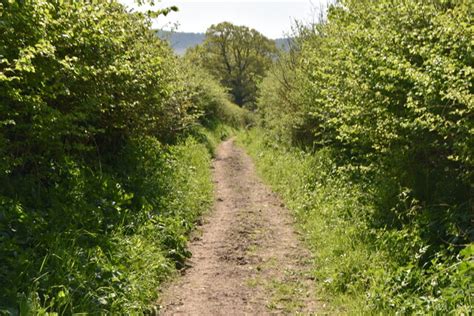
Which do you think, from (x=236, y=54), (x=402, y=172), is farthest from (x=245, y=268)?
(x=236, y=54)

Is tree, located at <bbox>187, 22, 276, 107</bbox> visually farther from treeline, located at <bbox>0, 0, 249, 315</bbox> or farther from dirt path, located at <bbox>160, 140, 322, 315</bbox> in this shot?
treeline, located at <bbox>0, 0, 249, 315</bbox>

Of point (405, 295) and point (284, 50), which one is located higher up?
point (284, 50)

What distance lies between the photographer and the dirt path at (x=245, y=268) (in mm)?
5660

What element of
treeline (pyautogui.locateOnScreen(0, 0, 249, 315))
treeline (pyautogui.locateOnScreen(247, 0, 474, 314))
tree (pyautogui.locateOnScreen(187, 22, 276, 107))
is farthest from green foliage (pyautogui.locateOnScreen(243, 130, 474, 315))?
tree (pyautogui.locateOnScreen(187, 22, 276, 107))

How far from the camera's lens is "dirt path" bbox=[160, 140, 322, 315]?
566cm

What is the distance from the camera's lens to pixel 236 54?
50312 millimetres

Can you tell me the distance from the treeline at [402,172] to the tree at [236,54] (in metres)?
39.8

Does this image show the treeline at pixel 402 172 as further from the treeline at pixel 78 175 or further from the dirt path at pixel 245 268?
the treeline at pixel 78 175

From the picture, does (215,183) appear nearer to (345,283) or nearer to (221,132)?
(345,283)

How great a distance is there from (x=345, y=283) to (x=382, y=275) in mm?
600

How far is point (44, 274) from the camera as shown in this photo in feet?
14.5

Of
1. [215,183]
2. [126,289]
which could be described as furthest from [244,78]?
[126,289]

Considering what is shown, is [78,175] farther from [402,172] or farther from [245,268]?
[402,172]

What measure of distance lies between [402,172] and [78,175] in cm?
586
